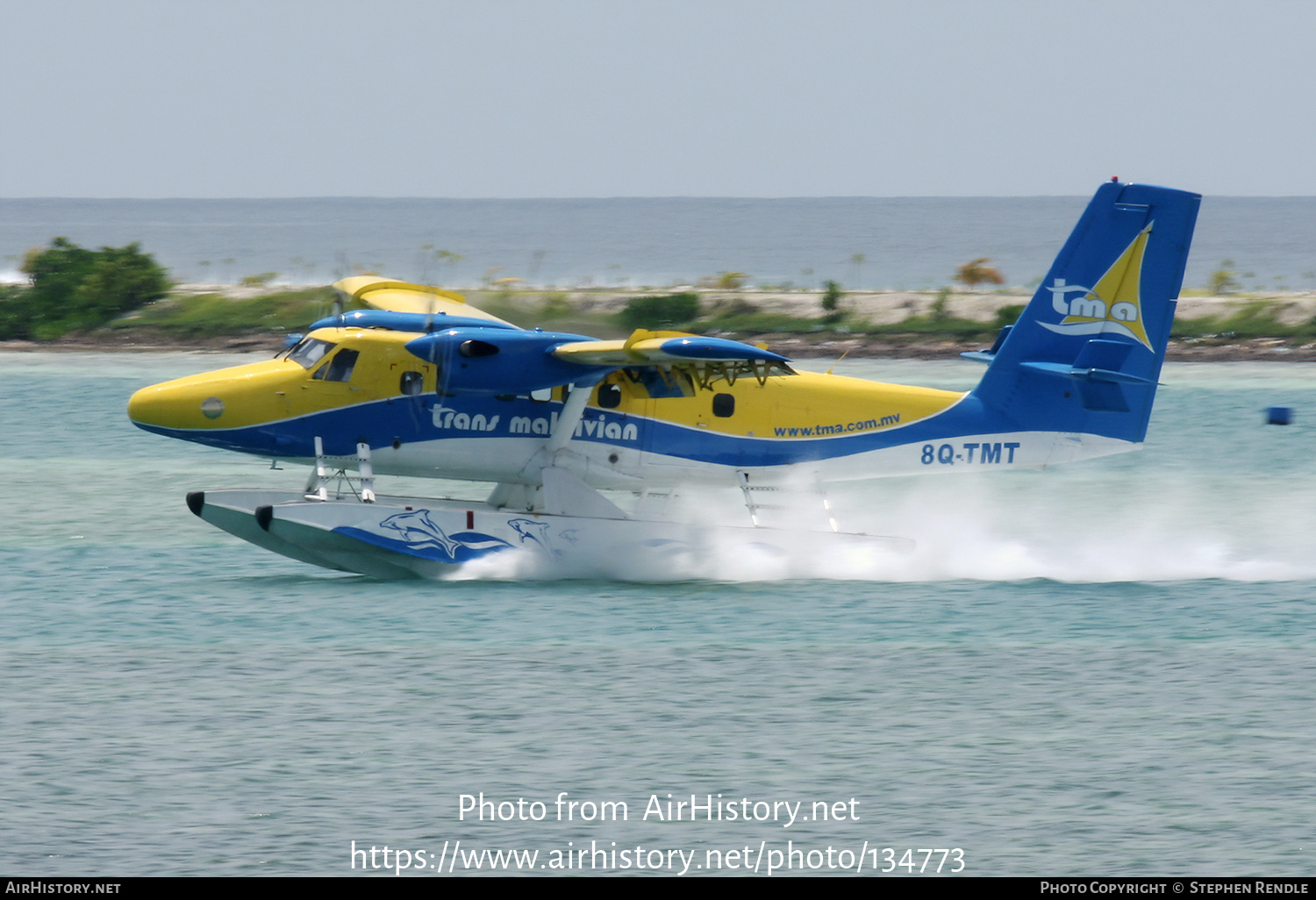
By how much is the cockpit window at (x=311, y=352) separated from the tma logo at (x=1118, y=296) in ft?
25.2

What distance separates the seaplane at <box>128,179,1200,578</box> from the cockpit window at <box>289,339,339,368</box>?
0.07ft

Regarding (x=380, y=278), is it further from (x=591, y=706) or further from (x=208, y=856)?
(x=208, y=856)

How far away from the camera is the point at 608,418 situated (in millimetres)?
15875

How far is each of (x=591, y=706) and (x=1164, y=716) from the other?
4.50m

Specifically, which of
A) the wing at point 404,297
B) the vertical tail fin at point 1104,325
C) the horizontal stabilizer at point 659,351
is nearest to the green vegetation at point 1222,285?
the vertical tail fin at point 1104,325

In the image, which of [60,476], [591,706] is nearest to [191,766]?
[591,706]

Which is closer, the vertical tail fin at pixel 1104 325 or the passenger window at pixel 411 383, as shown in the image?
the passenger window at pixel 411 383

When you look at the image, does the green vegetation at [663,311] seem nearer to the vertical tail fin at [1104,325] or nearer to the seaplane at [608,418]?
the seaplane at [608,418]

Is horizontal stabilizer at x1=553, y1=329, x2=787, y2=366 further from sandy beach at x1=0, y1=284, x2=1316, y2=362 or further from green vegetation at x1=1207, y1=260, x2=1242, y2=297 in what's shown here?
green vegetation at x1=1207, y1=260, x2=1242, y2=297

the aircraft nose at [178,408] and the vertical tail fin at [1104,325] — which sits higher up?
the vertical tail fin at [1104,325]

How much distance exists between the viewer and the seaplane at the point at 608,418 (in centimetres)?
1495

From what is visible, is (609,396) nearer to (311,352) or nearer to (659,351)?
(659,351)

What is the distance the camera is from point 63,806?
983cm

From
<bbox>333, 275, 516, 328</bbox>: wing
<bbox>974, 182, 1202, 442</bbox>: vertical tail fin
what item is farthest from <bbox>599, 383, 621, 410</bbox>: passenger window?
<bbox>974, 182, 1202, 442</bbox>: vertical tail fin
